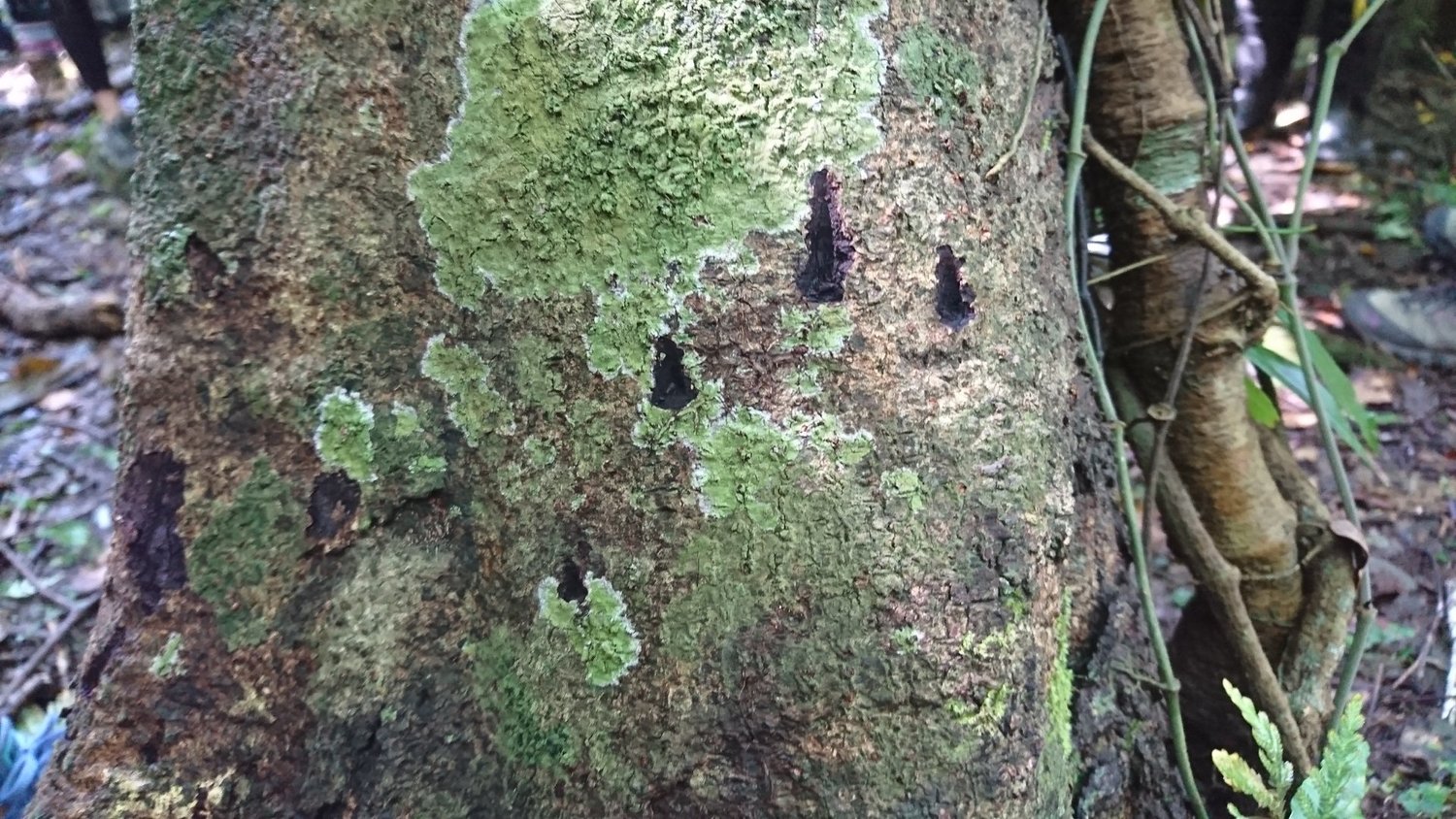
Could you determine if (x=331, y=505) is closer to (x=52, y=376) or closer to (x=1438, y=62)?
(x=52, y=376)

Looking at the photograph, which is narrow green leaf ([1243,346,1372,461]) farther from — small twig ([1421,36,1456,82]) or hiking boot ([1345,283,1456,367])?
small twig ([1421,36,1456,82])

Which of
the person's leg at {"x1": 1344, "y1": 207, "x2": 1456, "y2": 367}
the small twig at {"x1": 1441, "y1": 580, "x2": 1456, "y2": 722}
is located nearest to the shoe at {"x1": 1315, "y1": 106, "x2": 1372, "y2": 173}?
the person's leg at {"x1": 1344, "y1": 207, "x2": 1456, "y2": 367}

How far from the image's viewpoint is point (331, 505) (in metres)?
1.04

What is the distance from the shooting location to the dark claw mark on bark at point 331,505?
1.04 meters

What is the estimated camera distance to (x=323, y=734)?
1037 millimetres

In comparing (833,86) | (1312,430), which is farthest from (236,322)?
(1312,430)

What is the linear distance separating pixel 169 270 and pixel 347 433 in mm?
251

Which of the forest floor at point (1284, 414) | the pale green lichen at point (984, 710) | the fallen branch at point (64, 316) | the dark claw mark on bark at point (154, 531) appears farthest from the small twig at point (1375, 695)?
the fallen branch at point (64, 316)

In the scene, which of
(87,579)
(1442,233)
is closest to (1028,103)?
(87,579)

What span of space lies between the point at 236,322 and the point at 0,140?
4213mm

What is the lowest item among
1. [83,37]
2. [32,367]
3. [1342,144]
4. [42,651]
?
[1342,144]

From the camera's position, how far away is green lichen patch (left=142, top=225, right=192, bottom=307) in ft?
3.30

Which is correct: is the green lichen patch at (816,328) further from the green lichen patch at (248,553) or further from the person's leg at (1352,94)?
the person's leg at (1352,94)

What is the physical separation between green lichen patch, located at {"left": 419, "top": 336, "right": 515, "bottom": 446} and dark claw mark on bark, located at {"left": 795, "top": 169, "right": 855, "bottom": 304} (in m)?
0.34
